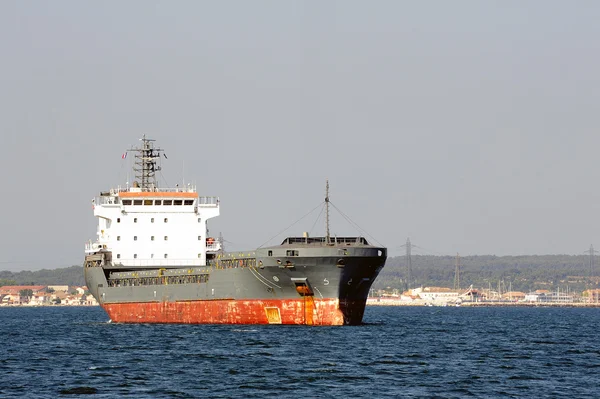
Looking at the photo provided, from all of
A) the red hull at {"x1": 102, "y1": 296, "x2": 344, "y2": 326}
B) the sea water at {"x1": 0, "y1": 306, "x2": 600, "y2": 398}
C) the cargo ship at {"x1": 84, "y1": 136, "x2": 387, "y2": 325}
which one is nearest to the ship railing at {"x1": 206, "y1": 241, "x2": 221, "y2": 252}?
the cargo ship at {"x1": 84, "y1": 136, "x2": 387, "y2": 325}

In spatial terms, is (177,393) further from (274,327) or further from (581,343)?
(581,343)

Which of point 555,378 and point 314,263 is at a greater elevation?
point 314,263

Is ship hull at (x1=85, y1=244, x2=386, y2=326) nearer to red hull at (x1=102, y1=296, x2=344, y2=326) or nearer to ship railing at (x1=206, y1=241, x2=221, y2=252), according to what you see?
red hull at (x1=102, y1=296, x2=344, y2=326)

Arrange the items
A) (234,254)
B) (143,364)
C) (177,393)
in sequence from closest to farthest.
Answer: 1. (177,393)
2. (143,364)
3. (234,254)

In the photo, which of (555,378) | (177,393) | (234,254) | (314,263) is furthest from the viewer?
(234,254)

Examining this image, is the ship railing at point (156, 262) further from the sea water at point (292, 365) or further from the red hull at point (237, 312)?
the sea water at point (292, 365)

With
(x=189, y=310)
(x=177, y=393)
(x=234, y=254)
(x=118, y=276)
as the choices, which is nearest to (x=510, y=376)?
(x=177, y=393)

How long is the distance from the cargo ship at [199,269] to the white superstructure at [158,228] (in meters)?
0.06

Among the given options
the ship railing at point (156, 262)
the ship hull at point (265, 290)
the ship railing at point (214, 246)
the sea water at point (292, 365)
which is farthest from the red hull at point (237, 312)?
the ship railing at point (214, 246)

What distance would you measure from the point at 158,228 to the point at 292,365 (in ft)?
91.8

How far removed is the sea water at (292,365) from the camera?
32.0 metres

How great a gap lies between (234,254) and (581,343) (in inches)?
748

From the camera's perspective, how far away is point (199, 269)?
5712 centimetres

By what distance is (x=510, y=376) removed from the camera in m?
35.6
